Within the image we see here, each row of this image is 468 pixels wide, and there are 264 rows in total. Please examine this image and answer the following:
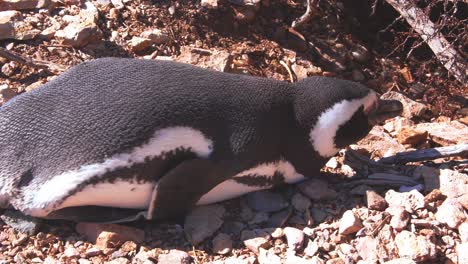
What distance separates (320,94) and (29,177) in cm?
108

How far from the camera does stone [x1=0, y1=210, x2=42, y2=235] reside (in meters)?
2.16

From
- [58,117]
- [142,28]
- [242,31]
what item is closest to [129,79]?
[58,117]

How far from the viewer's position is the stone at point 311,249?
216 centimetres

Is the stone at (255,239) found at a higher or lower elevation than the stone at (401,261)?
lower

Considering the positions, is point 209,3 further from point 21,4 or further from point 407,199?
point 407,199

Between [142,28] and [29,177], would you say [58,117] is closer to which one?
[29,177]

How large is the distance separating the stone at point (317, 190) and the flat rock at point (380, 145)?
0.45 metres

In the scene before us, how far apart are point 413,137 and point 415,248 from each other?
882 mm

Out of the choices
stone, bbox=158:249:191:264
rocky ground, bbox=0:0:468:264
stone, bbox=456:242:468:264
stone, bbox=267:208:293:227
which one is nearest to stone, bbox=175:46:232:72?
rocky ground, bbox=0:0:468:264

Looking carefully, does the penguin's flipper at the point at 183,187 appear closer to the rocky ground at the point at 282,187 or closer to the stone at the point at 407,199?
the rocky ground at the point at 282,187

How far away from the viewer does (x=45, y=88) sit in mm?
2215

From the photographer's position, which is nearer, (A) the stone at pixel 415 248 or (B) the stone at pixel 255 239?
(A) the stone at pixel 415 248

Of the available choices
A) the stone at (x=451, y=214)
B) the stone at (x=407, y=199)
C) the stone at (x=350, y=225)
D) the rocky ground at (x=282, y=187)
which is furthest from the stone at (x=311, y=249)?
the stone at (x=451, y=214)

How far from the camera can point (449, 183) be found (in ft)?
7.82
